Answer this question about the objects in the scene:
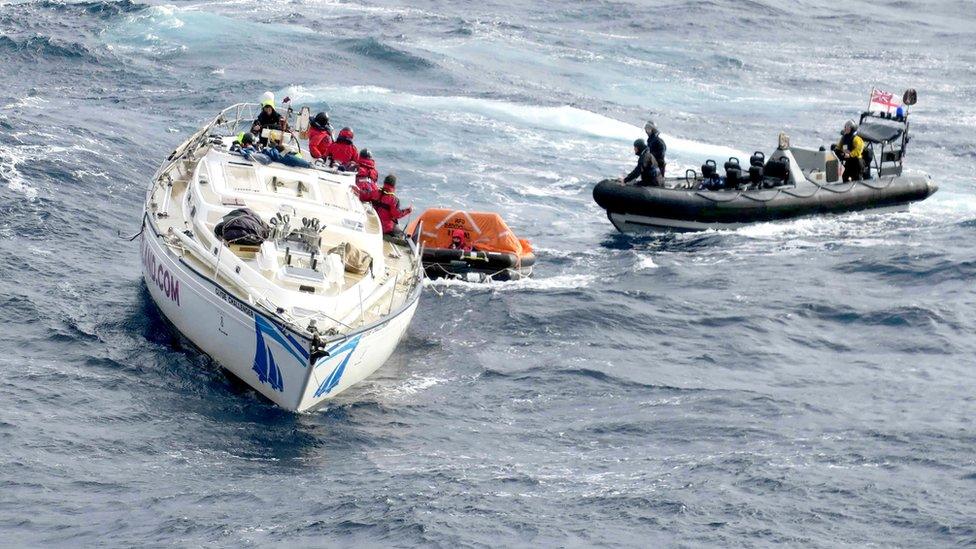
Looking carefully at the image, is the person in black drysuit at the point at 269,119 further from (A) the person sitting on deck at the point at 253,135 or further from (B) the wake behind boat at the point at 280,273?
Result: (B) the wake behind boat at the point at 280,273

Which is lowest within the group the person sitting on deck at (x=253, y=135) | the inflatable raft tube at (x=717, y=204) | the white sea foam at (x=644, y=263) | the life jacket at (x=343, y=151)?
the white sea foam at (x=644, y=263)

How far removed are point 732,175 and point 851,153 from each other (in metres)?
3.66

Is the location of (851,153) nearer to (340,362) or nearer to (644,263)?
(644,263)

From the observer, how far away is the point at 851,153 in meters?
31.4

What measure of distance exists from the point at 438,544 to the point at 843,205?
716 inches

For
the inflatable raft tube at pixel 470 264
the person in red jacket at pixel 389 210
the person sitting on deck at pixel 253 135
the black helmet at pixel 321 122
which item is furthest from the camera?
the black helmet at pixel 321 122

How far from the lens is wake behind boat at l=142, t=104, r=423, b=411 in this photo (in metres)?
18.4

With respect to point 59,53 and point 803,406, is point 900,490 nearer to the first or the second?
point 803,406

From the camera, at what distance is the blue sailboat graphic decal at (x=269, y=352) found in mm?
17938

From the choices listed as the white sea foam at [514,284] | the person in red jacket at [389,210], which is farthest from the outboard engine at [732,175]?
the person in red jacket at [389,210]

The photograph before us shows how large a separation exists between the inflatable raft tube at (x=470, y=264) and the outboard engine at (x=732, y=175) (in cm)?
662

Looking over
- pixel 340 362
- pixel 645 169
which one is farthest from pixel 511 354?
pixel 645 169

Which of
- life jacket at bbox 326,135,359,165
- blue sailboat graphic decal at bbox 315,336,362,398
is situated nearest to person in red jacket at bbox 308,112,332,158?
life jacket at bbox 326,135,359,165

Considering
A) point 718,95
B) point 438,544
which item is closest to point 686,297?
point 438,544
